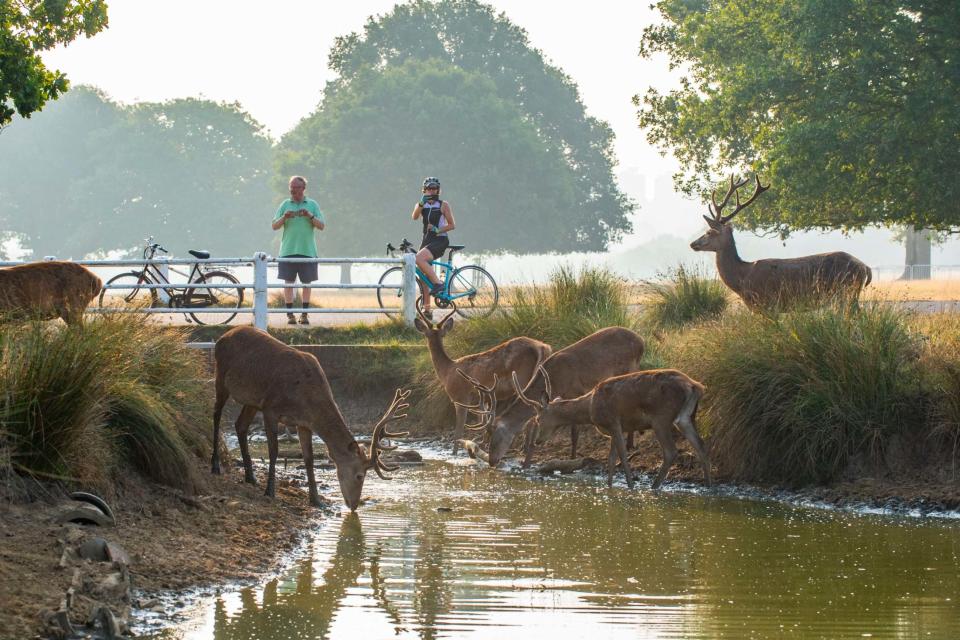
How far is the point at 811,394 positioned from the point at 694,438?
3.39 ft

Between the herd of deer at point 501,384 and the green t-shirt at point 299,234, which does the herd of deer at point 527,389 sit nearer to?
the herd of deer at point 501,384

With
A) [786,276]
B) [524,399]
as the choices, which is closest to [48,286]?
[524,399]

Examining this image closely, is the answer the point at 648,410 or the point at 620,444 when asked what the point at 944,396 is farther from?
the point at 620,444

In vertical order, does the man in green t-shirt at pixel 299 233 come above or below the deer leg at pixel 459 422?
above

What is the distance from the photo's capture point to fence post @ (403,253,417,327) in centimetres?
1703

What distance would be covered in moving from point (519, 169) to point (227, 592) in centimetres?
4413

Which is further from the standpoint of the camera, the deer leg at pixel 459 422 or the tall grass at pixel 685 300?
the tall grass at pixel 685 300

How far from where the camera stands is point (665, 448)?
11.2 m

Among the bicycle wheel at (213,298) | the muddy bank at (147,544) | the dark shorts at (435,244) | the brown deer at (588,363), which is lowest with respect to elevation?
the muddy bank at (147,544)

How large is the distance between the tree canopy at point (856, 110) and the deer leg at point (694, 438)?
1376 cm

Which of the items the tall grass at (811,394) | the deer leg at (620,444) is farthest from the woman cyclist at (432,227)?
the tall grass at (811,394)

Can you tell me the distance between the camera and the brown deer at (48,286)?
39.7 feet

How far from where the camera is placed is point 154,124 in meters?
65.2

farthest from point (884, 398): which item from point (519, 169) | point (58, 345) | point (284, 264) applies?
point (519, 169)
